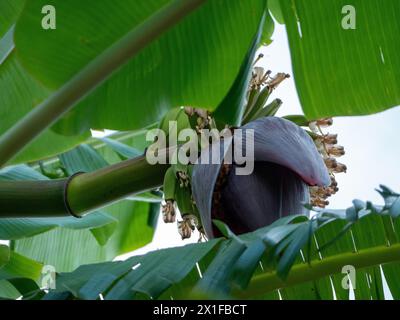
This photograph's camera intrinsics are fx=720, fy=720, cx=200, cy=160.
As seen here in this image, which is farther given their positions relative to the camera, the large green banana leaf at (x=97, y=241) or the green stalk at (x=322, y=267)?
the large green banana leaf at (x=97, y=241)

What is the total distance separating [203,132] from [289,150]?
0.61ft

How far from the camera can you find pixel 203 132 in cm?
91

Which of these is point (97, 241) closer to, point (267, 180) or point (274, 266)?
point (267, 180)

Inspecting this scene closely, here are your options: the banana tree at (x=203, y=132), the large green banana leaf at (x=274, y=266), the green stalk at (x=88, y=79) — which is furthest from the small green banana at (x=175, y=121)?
the large green banana leaf at (x=274, y=266)

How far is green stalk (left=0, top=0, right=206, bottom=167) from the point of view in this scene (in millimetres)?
883

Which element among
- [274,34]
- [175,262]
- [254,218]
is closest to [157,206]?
[274,34]

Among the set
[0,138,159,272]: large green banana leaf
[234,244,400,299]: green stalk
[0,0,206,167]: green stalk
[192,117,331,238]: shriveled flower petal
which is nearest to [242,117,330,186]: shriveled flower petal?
[192,117,331,238]: shriveled flower petal

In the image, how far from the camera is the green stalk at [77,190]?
86cm

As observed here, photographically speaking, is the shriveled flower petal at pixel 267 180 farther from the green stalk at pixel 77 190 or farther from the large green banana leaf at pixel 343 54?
the large green banana leaf at pixel 343 54

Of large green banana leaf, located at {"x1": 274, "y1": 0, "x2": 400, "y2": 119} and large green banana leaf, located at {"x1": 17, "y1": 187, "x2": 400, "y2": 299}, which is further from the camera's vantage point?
large green banana leaf, located at {"x1": 274, "y1": 0, "x2": 400, "y2": 119}

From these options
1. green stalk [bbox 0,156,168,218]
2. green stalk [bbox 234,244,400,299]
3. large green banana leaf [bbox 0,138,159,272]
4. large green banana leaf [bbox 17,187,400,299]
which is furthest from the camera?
large green banana leaf [bbox 0,138,159,272]

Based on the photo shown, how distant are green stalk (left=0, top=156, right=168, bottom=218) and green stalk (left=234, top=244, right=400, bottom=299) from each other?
0.81 feet

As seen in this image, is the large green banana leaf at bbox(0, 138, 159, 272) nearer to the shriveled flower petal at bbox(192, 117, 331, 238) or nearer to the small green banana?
the small green banana

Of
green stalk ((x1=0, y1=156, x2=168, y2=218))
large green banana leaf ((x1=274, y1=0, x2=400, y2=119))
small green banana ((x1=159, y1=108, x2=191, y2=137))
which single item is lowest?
green stalk ((x1=0, y1=156, x2=168, y2=218))
